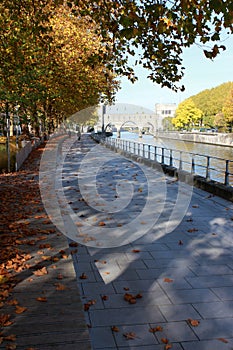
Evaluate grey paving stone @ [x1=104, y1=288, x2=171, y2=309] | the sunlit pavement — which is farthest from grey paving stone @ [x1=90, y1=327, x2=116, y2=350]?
grey paving stone @ [x1=104, y1=288, x2=171, y2=309]

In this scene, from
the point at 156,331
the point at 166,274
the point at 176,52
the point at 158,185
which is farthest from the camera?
the point at 158,185

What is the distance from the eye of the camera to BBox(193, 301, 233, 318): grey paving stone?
180 inches

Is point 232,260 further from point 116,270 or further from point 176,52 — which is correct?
point 176,52

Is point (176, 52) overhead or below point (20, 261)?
overhead

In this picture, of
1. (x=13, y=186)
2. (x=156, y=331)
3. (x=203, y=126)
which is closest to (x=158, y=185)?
(x=13, y=186)

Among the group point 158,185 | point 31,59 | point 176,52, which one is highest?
point 31,59

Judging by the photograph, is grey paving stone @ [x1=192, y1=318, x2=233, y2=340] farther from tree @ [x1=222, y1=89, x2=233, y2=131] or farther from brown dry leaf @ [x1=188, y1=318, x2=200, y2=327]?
tree @ [x1=222, y1=89, x2=233, y2=131]

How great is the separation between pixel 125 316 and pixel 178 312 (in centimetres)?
63

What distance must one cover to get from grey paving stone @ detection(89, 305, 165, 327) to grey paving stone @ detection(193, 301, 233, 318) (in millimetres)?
508

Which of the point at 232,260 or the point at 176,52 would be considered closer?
the point at 232,260

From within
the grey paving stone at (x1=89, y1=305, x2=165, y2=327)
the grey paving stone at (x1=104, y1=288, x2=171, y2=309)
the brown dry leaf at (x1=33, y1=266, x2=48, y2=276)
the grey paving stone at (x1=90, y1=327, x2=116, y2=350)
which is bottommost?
the grey paving stone at (x1=104, y1=288, x2=171, y2=309)

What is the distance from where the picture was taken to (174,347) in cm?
388

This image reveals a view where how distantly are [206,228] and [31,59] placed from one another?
13.4 m

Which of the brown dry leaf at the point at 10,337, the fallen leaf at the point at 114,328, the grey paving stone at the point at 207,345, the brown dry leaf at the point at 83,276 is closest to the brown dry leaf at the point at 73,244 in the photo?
the brown dry leaf at the point at 83,276
